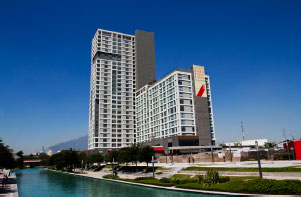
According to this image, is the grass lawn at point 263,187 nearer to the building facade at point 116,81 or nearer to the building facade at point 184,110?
the building facade at point 184,110

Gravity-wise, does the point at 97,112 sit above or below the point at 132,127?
above

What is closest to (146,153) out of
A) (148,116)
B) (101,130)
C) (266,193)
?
(266,193)

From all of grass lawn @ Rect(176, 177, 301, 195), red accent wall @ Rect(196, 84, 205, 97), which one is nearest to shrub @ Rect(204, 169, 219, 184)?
grass lawn @ Rect(176, 177, 301, 195)

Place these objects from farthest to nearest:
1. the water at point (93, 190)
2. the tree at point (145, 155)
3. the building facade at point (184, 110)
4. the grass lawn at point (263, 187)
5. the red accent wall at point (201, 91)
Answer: the red accent wall at point (201, 91), the building facade at point (184, 110), the tree at point (145, 155), the water at point (93, 190), the grass lawn at point (263, 187)

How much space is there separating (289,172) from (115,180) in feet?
103

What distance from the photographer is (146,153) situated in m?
60.4

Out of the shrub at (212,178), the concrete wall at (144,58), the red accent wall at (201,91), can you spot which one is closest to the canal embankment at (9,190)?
the shrub at (212,178)

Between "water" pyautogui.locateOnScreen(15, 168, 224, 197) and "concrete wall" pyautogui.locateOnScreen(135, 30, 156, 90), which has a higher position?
"concrete wall" pyautogui.locateOnScreen(135, 30, 156, 90)

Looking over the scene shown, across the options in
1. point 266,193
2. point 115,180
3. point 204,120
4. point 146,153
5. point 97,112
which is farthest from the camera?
point 97,112

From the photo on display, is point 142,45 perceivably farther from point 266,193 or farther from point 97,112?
point 266,193

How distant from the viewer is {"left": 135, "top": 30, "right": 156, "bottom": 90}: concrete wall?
151 meters

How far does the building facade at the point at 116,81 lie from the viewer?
458 ft

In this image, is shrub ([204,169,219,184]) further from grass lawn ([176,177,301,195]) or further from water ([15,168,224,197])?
water ([15,168,224,197])

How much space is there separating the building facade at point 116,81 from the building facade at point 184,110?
2997 centimetres
